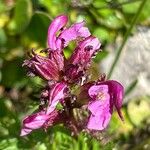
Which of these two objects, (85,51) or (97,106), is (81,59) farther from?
(97,106)

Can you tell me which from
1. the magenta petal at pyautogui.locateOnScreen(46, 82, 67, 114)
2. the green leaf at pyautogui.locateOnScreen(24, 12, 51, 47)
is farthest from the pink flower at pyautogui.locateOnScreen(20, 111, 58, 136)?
the green leaf at pyautogui.locateOnScreen(24, 12, 51, 47)

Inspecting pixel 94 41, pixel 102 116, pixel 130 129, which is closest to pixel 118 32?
pixel 130 129

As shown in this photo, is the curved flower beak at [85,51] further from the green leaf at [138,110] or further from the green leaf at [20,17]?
the green leaf at [138,110]

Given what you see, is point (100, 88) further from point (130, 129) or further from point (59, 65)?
point (130, 129)

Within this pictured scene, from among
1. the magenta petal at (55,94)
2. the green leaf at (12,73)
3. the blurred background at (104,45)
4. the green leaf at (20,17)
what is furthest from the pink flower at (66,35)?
the green leaf at (12,73)

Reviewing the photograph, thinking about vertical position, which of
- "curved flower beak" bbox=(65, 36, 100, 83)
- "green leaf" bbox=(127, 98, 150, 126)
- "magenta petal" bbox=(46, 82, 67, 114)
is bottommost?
"green leaf" bbox=(127, 98, 150, 126)

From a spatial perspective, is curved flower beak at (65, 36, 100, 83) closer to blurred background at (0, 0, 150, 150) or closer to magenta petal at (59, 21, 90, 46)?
magenta petal at (59, 21, 90, 46)
